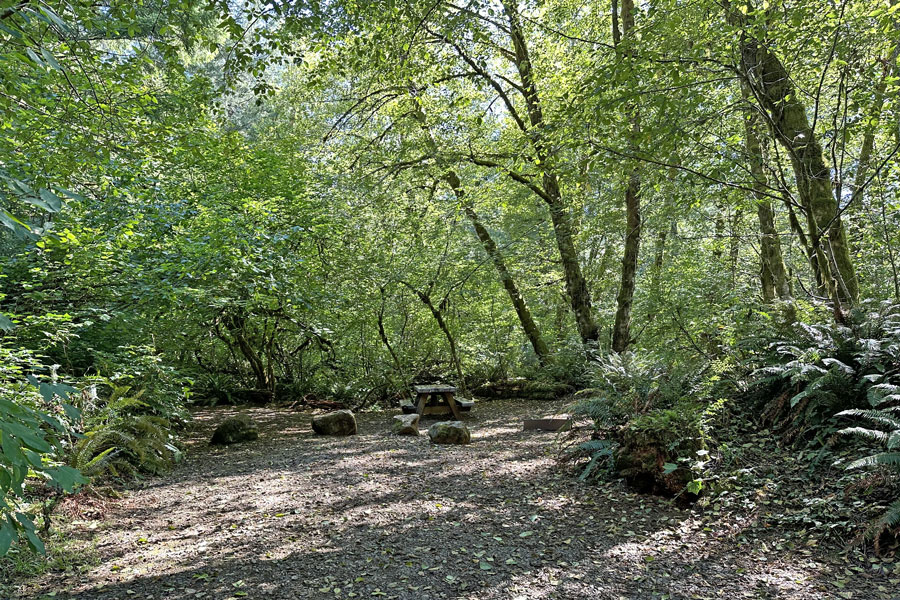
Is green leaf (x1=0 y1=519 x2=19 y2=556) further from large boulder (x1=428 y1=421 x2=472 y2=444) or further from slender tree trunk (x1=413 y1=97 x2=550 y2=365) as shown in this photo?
→ slender tree trunk (x1=413 y1=97 x2=550 y2=365)

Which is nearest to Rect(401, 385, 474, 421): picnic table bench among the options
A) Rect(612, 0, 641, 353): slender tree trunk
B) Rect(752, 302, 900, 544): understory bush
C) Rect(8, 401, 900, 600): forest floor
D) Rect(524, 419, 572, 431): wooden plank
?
Rect(524, 419, 572, 431): wooden plank

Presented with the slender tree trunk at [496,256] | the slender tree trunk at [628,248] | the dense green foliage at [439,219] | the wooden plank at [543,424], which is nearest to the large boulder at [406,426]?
the wooden plank at [543,424]

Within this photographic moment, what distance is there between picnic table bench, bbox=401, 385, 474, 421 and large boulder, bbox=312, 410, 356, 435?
4.61 ft

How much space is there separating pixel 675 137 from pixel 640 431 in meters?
2.84

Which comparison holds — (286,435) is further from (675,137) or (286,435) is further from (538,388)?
(675,137)

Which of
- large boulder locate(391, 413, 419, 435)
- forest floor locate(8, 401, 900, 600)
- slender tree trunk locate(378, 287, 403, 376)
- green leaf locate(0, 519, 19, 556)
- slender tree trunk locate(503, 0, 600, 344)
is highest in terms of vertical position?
slender tree trunk locate(503, 0, 600, 344)

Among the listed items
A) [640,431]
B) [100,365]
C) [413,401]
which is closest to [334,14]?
[100,365]

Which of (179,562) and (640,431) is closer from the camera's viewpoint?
(179,562)

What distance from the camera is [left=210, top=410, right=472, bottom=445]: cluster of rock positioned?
751 centimetres

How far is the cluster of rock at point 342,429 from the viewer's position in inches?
296

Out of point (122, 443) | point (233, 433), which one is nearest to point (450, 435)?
point (233, 433)

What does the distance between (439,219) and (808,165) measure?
259 inches

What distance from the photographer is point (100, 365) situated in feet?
20.4

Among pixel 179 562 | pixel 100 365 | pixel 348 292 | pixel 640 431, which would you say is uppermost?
pixel 348 292
